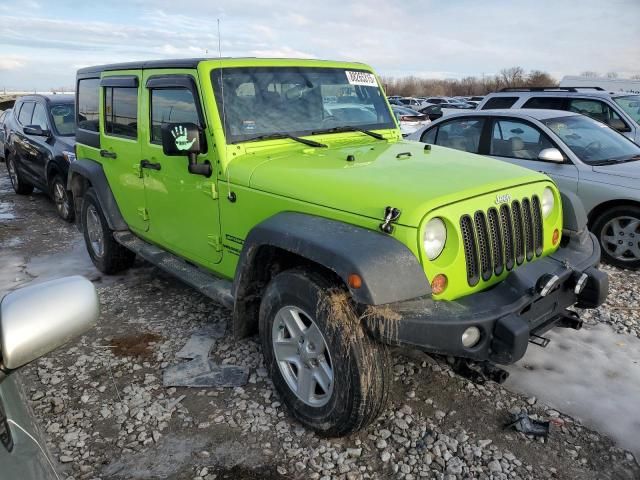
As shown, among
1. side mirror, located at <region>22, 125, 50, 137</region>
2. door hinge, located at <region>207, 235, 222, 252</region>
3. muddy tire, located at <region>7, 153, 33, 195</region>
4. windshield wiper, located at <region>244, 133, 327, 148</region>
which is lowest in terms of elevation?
muddy tire, located at <region>7, 153, 33, 195</region>

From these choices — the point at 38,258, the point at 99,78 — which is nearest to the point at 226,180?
the point at 99,78

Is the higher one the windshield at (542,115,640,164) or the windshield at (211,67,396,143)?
the windshield at (211,67,396,143)

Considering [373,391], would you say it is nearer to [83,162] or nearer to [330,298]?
[330,298]

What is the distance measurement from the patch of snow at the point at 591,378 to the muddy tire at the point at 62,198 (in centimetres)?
676

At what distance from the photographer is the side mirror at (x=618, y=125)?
871 centimetres

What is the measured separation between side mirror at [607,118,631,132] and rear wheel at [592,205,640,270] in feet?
13.2

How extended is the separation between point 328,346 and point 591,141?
4.89 m

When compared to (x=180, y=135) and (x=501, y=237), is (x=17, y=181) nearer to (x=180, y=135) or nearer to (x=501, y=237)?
(x=180, y=135)

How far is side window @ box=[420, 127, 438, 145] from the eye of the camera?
7211mm

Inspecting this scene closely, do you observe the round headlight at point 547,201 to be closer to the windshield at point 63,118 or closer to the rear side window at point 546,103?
the rear side window at point 546,103

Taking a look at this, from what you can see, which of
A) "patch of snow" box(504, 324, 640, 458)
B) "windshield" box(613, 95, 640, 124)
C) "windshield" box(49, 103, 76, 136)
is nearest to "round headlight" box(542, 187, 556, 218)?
"patch of snow" box(504, 324, 640, 458)

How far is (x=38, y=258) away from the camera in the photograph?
6.28 metres

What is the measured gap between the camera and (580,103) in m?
8.98

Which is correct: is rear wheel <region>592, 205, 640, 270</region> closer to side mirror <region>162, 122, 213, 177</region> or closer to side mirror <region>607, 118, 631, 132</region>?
side mirror <region>607, 118, 631, 132</region>
